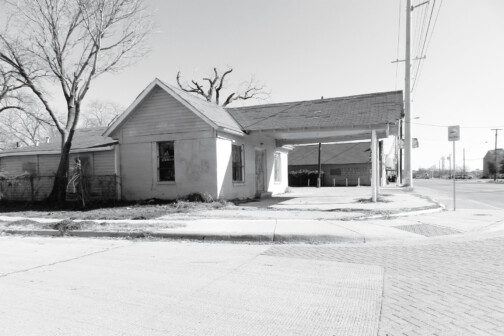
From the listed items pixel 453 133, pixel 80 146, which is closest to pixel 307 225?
pixel 453 133

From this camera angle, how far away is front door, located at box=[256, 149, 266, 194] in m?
19.5

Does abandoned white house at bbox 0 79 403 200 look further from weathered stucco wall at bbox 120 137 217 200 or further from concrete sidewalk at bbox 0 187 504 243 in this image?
concrete sidewalk at bbox 0 187 504 243

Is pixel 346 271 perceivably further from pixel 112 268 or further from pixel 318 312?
pixel 112 268

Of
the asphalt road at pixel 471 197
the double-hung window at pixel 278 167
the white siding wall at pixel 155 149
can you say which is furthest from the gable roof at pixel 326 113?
the asphalt road at pixel 471 197

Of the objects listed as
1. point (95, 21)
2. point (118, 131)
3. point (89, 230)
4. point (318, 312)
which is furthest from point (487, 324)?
point (95, 21)

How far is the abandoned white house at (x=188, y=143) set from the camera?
15445mm

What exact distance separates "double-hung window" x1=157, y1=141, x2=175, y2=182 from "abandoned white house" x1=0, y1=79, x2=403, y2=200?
0.04 meters

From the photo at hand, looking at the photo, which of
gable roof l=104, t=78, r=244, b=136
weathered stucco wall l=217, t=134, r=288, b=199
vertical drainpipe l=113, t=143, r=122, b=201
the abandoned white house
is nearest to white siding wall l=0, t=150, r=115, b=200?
the abandoned white house

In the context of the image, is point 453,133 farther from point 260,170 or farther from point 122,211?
point 122,211

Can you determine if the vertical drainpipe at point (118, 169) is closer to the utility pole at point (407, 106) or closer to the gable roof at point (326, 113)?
the gable roof at point (326, 113)

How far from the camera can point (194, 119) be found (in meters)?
15.6

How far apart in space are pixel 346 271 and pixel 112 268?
3722 mm

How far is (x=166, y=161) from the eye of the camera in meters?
16.3

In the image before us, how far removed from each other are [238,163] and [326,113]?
4749mm
